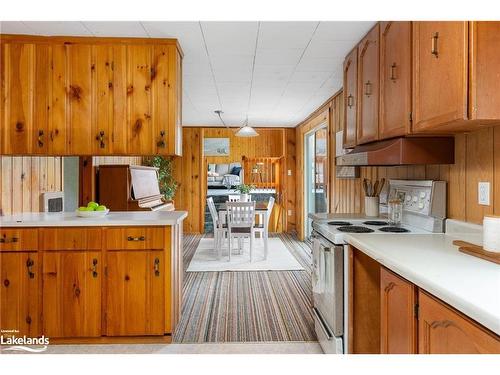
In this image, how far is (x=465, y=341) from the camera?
1028 mm

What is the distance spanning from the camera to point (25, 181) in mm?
3010

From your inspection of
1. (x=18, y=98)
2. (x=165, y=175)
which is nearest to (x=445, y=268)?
(x=18, y=98)

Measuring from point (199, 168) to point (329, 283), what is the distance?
18.2 ft

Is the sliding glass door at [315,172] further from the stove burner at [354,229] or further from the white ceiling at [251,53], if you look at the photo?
the stove burner at [354,229]

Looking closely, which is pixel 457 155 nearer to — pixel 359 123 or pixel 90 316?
pixel 359 123

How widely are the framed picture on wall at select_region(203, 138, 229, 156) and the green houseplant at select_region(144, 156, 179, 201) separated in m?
0.84

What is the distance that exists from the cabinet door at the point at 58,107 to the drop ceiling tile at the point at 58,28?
136 mm

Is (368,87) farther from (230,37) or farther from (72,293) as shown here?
(72,293)

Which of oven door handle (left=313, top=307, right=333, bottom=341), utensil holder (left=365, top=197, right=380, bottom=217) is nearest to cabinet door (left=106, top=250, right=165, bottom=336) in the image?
oven door handle (left=313, top=307, right=333, bottom=341)

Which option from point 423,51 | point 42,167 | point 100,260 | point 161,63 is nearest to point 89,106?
point 161,63

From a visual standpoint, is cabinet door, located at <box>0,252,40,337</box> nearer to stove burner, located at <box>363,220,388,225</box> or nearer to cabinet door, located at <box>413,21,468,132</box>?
stove burner, located at <box>363,220,388,225</box>

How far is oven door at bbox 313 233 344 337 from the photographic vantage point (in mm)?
2070

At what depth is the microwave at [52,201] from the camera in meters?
3.23

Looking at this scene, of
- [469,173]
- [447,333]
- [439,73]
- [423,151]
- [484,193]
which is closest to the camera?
[447,333]
